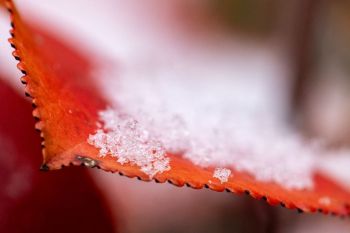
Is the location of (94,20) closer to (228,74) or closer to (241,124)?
(228,74)

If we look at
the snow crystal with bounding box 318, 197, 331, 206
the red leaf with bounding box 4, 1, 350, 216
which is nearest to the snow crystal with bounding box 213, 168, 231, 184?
the red leaf with bounding box 4, 1, 350, 216

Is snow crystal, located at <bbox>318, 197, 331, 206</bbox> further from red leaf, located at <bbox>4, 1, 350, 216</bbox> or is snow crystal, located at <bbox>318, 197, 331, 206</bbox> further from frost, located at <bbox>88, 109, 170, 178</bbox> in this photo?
frost, located at <bbox>88, 109, 170, 178</bbox>

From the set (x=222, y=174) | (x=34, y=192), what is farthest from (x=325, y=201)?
(x=34, y=192)

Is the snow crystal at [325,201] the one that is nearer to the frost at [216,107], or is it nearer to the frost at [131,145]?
the frost at [216,107]

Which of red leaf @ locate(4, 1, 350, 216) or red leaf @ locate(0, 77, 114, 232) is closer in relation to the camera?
red leaf @ locate(4, 1, 350, 216)

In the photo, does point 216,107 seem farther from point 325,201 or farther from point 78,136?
point 78,136

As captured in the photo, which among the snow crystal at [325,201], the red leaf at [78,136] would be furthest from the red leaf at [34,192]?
the snow crystal at [325,201]
